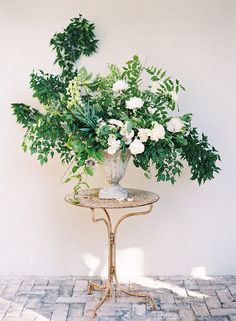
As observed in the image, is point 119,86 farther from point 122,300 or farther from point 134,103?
point 122,300

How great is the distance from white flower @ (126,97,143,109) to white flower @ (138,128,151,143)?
0.13m

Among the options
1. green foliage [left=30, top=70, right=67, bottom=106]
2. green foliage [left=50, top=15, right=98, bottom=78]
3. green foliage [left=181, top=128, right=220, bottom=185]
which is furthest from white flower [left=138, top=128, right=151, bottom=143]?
green foliage [left=50, top=15, right=98, bottom=78]

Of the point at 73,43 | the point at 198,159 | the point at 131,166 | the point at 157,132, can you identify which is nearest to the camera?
the point at 157,132

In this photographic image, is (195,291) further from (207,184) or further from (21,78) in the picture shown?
(21,78)

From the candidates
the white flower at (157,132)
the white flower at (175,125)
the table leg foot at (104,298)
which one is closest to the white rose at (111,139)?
the white flower at (157,132)

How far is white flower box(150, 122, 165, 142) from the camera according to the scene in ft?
8.61

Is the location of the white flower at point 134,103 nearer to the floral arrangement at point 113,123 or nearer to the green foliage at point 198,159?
the floral arrangement at point 113,123

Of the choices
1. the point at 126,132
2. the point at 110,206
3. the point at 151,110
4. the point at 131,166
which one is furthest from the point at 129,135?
the point at 131,166

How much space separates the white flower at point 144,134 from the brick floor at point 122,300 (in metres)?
1.08

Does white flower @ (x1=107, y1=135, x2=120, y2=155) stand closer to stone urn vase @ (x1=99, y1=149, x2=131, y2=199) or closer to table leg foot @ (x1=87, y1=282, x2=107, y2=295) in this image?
stone urn vase @ (x1=99, y1=149, x2=131, y2=199)

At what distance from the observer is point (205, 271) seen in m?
3.54

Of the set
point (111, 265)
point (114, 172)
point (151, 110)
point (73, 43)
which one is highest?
point (73, 43)

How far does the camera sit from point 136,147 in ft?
8.66

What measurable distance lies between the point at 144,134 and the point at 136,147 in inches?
3.3
